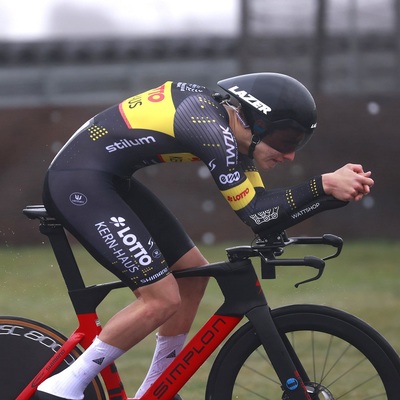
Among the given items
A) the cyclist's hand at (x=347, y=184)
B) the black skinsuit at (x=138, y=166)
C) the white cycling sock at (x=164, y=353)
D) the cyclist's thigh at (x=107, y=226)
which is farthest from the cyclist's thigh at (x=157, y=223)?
the cyclist's hand at (x=347, y=184)

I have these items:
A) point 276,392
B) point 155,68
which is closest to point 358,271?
point 276,392

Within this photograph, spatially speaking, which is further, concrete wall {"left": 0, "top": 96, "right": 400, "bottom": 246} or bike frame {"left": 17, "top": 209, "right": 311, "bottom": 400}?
concrete wall {"left": 0, "top": 96, "right": 400, "bottom": 246}

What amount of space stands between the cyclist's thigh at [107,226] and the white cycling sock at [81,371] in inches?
11.3

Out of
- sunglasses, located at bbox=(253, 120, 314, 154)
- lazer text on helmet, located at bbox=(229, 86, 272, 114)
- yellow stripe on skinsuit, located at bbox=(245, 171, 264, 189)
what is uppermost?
lazer text on helmet, located at bbox=(229, 86, 272, 114)

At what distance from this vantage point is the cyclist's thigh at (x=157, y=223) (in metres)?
4.91

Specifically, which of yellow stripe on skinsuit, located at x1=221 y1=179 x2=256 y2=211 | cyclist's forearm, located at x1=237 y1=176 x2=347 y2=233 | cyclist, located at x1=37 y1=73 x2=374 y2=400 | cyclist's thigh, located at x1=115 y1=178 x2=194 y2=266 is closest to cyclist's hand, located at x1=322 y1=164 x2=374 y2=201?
cyclist's forearm, located at x1=237 y1=176 x2=347 y2=233

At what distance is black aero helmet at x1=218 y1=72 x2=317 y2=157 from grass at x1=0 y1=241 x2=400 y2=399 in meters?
2.16

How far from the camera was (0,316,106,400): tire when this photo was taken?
191 inches

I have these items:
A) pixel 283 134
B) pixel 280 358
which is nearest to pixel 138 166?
pixel 283 134

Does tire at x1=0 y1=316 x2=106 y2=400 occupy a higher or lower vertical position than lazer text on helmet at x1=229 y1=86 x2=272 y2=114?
lower

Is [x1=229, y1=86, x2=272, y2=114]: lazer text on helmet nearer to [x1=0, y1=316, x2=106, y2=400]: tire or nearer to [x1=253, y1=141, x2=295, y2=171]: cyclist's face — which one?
[x1=253, y1=141, x2=295, y2=171]: cyclist's face

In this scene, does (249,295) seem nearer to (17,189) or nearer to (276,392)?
(276,392)

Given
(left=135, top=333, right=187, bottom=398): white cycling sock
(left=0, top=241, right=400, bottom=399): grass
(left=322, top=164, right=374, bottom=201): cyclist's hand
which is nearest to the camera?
(left=322, top=164, right=374, bottom=201): cyclist's hand

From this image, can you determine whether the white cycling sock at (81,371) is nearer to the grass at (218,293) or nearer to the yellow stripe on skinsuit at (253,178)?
the yellow stripe on skinsuit at (253,178)
